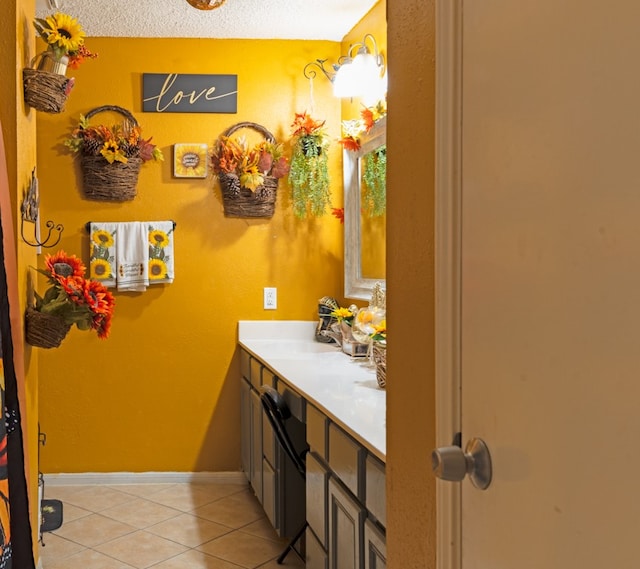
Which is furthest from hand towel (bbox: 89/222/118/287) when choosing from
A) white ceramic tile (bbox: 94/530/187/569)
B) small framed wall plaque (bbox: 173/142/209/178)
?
white ceramic tile (bbox: 94/530/187/569)

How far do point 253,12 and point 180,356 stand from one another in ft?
6.07

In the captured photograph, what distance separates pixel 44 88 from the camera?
2467mm

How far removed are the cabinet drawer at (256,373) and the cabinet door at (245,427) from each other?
0.48 feet

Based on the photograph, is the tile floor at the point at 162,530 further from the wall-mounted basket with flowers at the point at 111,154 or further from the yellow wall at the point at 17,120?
the wall-mounted basket with flowers at the point at 111,154

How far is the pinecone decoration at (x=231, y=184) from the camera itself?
4102 mm

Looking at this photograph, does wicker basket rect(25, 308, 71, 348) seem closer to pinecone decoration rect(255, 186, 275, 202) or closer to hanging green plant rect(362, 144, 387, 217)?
hanging green plant rect(362, 144, 387, 217)

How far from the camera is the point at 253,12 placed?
150 inches

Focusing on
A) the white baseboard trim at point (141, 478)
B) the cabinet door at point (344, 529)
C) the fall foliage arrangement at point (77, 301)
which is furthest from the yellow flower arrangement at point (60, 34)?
the white baseboard trim at point (141, 478)
